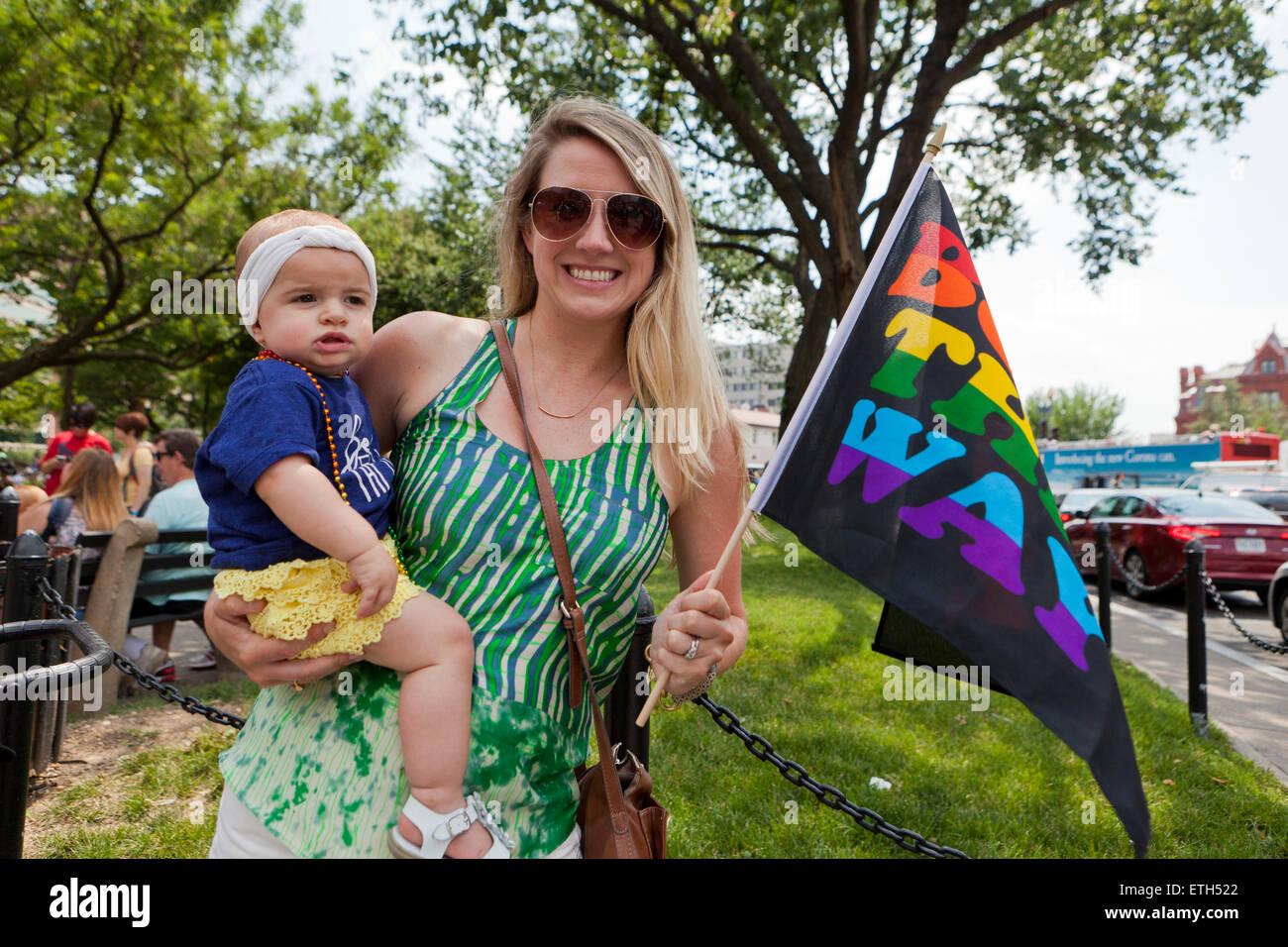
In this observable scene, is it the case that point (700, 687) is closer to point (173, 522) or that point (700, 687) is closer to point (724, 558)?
point (724, 558)

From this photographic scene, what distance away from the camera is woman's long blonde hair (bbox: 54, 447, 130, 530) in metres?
7.18

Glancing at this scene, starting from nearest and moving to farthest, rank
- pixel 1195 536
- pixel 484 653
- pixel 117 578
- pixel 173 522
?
pixel 484 653
pixel 117 578
pixel 173 522
pixel 1195 536

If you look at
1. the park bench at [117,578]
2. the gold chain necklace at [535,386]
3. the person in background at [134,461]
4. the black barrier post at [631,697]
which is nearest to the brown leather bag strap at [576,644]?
the gold chain necklace at [535,386]

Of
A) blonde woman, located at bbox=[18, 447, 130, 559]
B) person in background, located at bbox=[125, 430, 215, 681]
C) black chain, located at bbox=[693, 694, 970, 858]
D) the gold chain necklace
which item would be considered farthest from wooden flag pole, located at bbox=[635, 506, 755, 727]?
blonde woman, located at bbox=[18, 447, 130, 559]

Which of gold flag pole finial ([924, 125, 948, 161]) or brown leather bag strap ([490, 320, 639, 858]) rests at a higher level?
gold flag pole finial ([924, 125, 948, 161])

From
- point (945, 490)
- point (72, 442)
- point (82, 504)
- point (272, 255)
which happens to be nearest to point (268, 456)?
point (272, 255)

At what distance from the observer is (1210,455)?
37.1 meters

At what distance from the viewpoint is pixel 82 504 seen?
717 cm

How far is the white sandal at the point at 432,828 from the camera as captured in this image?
1.61 m

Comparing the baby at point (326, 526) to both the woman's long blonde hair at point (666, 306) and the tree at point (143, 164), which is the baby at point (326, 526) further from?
the tree at point (143, 164)

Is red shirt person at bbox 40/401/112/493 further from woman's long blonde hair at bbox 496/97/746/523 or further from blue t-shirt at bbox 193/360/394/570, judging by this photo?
woman's long blonde hair at bbox 496/97/746/523

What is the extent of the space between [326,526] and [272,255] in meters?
0.61

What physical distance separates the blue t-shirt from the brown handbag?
34 centimetres
